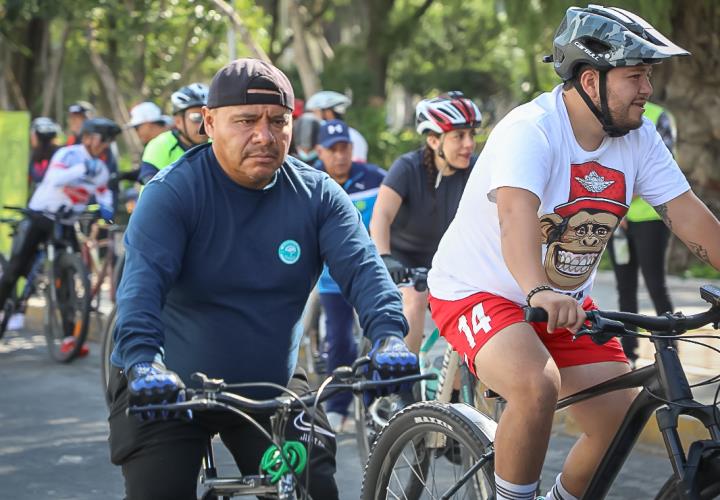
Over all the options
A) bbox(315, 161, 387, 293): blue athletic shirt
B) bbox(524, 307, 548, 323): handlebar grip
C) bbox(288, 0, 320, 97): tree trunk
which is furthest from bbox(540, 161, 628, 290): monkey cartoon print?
bbox(288, 0, 320, 97): tree trunk

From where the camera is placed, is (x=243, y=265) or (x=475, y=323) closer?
(x=243, y=265)

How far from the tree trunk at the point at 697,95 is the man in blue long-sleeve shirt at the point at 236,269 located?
37.4 feet

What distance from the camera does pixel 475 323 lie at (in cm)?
426

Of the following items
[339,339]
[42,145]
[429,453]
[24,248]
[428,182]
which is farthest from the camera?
[42,145]

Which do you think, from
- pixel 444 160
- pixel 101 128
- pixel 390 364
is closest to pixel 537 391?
pixel 390 364

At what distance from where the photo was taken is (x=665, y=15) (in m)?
13.6

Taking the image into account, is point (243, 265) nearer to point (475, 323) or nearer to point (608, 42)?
point (475, 323)


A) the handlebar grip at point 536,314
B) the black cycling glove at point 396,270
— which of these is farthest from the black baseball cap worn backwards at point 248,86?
the black cycling glove at point 396,270

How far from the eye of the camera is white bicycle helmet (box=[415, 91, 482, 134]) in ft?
22.0

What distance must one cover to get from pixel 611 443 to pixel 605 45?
1188mm

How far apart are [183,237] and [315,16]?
75.1ft

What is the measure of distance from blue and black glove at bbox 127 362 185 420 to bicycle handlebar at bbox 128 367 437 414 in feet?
0.06

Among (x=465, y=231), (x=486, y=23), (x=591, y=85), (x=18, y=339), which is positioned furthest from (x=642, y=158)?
(x=486, y=23)

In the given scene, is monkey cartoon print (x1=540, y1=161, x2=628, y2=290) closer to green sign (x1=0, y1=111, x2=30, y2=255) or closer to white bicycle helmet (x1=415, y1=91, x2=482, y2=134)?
white bicycle helmet (x1=415, y1=91, x2=482, y2=134)
